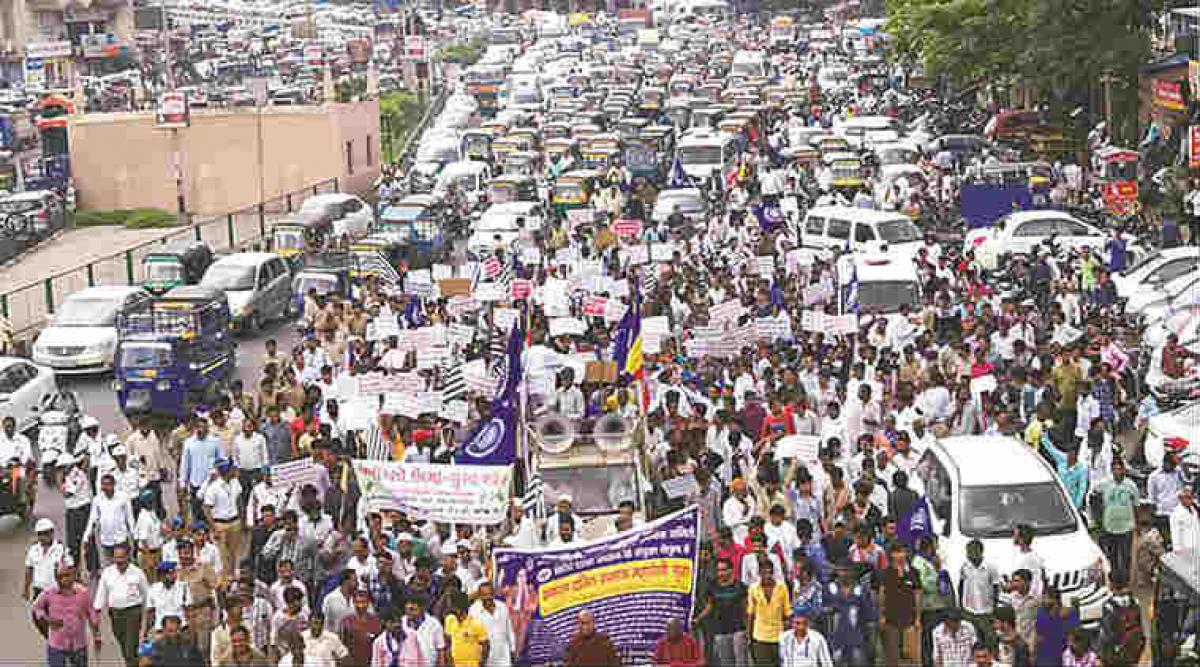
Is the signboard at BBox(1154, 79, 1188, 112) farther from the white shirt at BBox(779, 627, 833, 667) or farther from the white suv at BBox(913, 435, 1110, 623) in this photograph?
the white shirt at BBox(779, 627, 833, 667)

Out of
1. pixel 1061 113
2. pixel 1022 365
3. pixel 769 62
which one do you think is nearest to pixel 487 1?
pixel 769 62

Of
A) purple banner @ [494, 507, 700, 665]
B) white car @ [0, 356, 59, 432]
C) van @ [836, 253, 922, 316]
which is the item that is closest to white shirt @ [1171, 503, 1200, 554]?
purple banner @ [494, 507, 700, 665]

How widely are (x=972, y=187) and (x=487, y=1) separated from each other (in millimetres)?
116184

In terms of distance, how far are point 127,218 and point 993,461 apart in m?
44.0

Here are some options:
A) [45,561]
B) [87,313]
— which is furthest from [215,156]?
[45,561]

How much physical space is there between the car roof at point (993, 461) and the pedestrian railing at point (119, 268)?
1982 cm

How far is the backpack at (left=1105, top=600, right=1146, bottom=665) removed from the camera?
41.8 feet

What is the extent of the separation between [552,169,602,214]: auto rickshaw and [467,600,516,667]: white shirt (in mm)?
28816

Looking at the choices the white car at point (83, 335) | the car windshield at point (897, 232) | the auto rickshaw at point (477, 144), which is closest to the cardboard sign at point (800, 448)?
the white car at point (83, 335)

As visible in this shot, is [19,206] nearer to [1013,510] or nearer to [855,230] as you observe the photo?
[855,230]

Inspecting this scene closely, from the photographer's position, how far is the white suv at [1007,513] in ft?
49.6

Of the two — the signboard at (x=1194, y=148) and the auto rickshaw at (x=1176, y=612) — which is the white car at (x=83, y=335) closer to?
the signboard at (x=1194, y=148)

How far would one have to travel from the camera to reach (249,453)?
61.8ft

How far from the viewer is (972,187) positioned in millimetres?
36594
